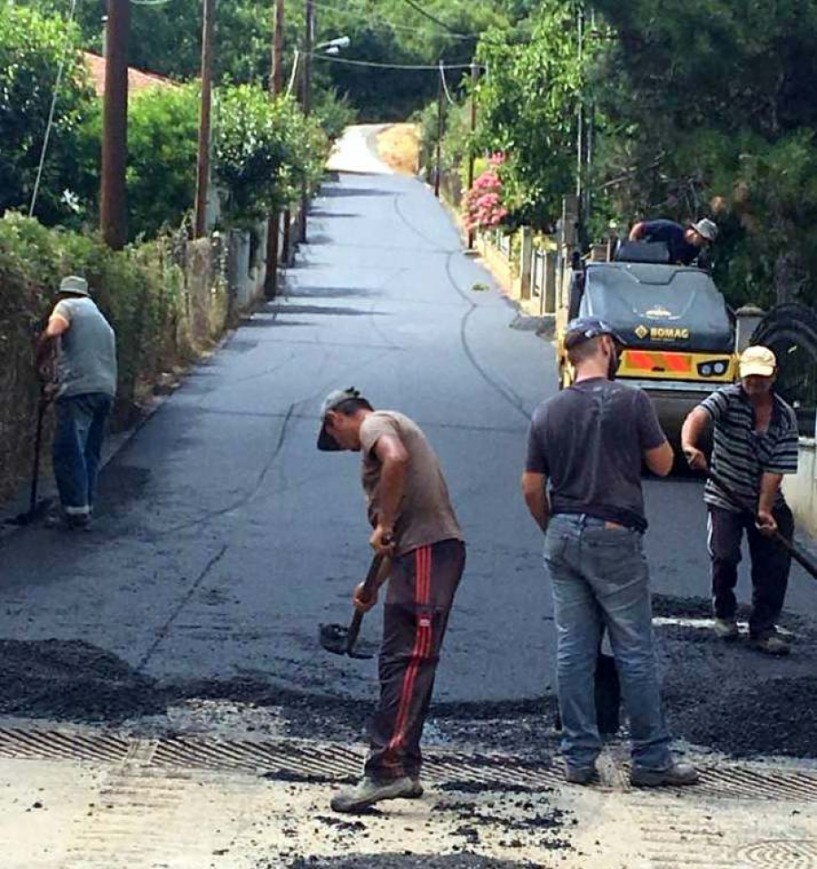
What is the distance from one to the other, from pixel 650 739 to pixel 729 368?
11.3 metres

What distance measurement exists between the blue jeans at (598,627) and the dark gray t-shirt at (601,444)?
3.1 inches

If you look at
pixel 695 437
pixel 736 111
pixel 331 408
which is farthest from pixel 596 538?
pixel 736 111

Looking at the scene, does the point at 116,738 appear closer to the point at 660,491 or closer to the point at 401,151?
the point at 660,491

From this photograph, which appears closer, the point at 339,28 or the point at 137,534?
A: the point at 137,534

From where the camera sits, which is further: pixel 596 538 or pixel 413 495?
pixel 596 538

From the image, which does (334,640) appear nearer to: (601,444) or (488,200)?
(601,444)

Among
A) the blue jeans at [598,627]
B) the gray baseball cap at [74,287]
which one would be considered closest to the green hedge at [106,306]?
the gray baseball cap at [74,287]

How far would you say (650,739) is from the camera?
7383mm

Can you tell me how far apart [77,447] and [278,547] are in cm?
161

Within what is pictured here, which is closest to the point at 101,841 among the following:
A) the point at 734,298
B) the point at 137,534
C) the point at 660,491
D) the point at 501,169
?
the point at 137,534

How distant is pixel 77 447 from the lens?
13242mm

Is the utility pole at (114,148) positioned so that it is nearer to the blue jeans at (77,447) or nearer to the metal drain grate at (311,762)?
the blue jeans at (77,447)

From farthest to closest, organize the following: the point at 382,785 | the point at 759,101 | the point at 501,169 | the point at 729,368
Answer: the point at 501,169 < the point at 759,101 < the point at 729,368 < the point at 382,785

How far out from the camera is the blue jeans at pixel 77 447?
1318 centimetres
